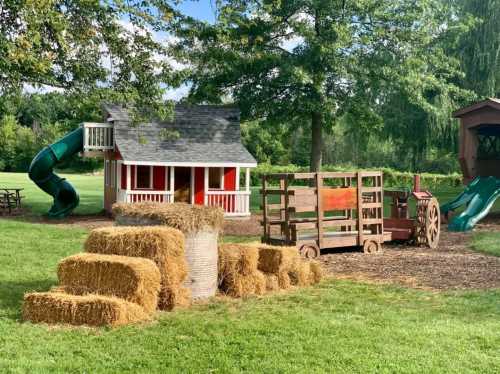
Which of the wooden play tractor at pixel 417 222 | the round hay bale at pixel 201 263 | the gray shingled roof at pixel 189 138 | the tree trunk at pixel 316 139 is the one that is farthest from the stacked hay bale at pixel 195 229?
the tree trunk at pixel 316 139

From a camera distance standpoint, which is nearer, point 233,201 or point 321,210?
point 321,210

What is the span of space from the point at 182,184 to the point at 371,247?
43.0ft

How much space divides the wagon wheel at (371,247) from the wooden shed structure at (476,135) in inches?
387

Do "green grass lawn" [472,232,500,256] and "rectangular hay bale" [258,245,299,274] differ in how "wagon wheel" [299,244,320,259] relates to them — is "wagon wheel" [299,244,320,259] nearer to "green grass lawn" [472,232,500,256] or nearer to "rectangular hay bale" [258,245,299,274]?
"rectangular hay bale" [258,245,299,274]

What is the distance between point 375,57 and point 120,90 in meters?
14.8

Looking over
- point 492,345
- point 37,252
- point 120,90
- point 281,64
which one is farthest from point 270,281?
point 281,64

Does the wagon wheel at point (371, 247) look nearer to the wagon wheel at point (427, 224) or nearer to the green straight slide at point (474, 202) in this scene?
the wagon wheel at point (427, 224)

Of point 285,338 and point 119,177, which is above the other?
point 119,177

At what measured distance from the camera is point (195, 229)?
8656 millimetres

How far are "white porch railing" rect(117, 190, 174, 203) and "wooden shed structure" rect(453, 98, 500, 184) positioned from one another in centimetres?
1070

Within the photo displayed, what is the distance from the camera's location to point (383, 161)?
6594cm

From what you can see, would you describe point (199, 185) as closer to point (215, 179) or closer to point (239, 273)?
point (215, 179)

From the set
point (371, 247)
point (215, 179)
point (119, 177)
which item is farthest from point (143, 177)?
point (371, 247)

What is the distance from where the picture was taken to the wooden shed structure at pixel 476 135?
72.9 feet
